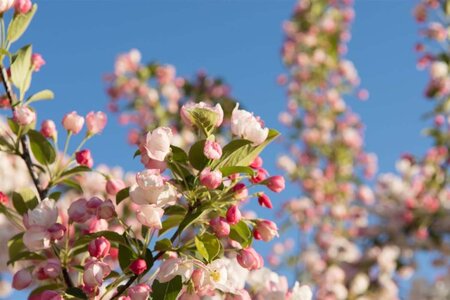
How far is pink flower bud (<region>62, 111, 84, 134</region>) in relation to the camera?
189 centimetres

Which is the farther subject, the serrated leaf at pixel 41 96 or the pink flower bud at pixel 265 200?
the serrated leaf at pixel 41 96

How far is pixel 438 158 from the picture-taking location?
20.0 ft

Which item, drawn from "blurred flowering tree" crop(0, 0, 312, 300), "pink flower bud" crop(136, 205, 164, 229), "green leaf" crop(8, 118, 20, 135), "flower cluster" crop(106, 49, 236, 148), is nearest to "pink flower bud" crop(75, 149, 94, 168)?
"blurred flowering tree" crop(0, 0, 312, 300)

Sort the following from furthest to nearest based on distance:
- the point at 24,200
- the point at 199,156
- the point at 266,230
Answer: the point at 24,200, the point at 266,230, the point at 199,156

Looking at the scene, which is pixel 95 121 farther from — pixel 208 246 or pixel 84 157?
pixel 208 246

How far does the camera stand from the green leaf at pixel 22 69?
1.89 metres

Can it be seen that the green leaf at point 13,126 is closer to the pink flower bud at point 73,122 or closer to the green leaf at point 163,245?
the pink flower bud at point 73,122

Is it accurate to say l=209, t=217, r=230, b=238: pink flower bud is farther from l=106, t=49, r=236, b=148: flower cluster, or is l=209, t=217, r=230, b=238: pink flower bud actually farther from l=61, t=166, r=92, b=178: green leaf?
l=106, t=49, r=236, b=148: flower cluster

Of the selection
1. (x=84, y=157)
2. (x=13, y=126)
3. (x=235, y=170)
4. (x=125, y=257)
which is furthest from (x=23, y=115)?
(x=235, y=170)

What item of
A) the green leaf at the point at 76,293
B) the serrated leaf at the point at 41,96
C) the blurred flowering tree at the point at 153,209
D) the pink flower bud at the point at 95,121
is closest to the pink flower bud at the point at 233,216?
the blurred flowering tree at the point at 153,209

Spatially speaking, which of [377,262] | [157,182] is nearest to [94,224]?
[157,182]

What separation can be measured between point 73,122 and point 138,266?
62 centimetres

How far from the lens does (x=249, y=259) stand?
5.13ft

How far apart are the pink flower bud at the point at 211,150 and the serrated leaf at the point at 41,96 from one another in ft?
2.38
